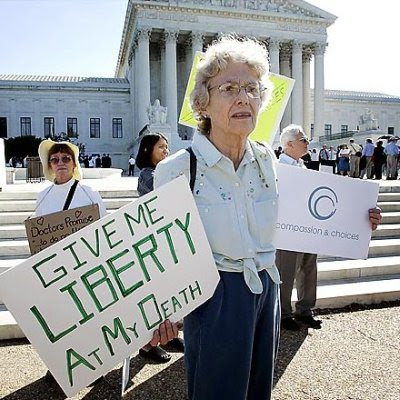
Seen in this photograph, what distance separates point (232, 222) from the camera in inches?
70.0

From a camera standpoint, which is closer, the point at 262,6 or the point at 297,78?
the point at 262,6

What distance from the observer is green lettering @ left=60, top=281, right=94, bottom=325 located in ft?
5.92

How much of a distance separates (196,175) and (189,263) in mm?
368

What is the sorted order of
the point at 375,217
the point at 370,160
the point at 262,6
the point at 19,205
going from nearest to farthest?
the point at 375,217
the point at 19,205
the point at 370,160
the point at 262,6

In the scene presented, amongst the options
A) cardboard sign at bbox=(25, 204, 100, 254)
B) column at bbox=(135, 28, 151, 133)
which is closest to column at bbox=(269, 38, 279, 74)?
column at bbox=(135, 28, 151, 133)

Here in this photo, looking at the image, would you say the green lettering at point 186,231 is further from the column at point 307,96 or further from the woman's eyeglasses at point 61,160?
the column at point 307,96

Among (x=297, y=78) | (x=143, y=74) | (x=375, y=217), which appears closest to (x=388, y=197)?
(x=375, y=217)

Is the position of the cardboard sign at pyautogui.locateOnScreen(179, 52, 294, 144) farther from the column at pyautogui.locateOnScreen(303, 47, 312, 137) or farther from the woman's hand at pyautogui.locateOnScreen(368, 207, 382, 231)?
the column at pyautogui.locateOnScreen(303, 47, 312, 137)

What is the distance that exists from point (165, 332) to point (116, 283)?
0.94 feet

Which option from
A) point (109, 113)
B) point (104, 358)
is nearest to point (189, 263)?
point (104, 358)

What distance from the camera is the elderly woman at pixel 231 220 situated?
1766 mm

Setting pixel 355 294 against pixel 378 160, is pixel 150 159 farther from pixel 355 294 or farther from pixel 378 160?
pixel 378 160

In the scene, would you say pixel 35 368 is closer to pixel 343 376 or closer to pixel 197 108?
pixel 343 376

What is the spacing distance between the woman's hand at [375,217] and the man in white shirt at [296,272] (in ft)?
3.27
